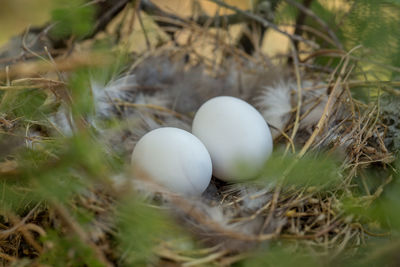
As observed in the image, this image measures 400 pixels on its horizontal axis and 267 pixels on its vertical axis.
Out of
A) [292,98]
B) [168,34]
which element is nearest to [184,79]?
[168,34]

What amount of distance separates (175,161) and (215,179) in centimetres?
19

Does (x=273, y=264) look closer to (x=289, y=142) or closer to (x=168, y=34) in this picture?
(x=289, y=142)

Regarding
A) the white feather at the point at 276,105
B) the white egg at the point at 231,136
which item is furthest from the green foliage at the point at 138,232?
the white feather at the point at 276,105

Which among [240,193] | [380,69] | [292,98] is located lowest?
[240,193]

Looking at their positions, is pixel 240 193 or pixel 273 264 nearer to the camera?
pixel 273 264

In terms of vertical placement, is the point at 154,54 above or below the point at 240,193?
above

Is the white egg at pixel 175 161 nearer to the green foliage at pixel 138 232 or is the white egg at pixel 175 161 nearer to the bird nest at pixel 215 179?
the bird nest at pixel 215 179

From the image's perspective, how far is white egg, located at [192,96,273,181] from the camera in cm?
84

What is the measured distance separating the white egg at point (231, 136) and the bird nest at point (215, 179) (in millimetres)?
40

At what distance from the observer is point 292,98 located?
1023mm

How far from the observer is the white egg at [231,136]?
33.0 inches

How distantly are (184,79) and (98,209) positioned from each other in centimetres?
57

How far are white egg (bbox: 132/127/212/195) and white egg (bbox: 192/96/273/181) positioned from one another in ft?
0.16

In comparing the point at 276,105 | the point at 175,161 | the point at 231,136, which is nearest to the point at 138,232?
the point at 175,161
